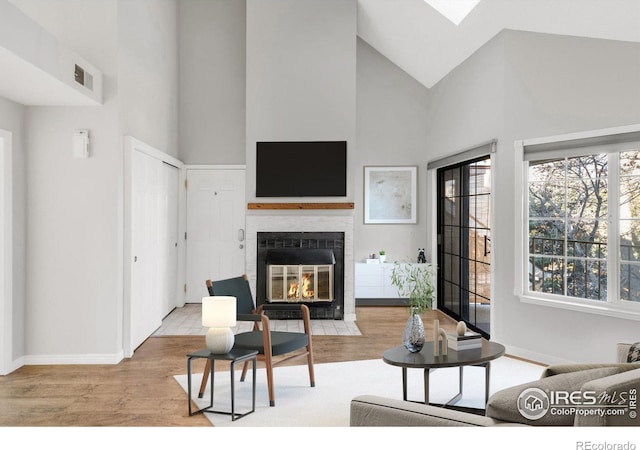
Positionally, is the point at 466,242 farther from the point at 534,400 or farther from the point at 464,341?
the point at 534,400

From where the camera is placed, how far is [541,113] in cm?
473

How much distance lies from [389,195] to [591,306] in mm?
3853

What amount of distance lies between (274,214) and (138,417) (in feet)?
11.7

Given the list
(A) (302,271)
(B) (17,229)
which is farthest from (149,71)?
(A) (302,271)

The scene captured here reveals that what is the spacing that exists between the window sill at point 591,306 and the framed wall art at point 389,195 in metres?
3.09

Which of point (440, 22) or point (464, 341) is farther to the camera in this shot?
point (440, 22)

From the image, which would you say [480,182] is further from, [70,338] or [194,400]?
[70,338]

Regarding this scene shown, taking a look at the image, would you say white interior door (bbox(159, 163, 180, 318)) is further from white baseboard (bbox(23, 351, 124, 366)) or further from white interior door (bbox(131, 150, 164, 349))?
white baseboard (bbox(23, 351, 124, 366))

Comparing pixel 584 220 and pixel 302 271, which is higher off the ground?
pixel 584 220

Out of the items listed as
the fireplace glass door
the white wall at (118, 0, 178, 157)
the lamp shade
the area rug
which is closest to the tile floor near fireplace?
the fireplace glass door

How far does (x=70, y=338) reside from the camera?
15.3 feet

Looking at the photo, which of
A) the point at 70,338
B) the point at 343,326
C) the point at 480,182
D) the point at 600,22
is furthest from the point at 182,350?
the point at 600,22

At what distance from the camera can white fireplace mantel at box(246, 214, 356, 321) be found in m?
6.66

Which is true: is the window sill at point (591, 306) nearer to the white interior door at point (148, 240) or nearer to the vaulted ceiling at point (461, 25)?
the vaulted ceiling at point (461, 25)
